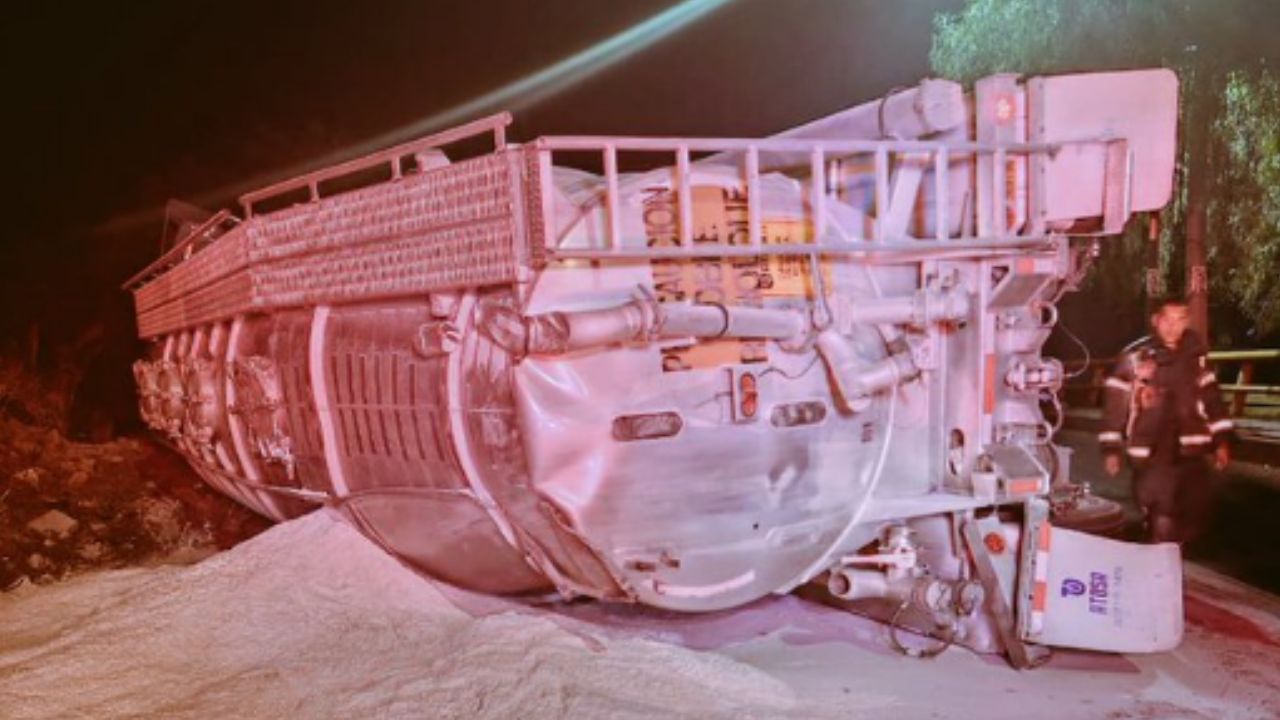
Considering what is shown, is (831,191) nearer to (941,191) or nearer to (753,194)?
(941,191)

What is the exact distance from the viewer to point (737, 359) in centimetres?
429

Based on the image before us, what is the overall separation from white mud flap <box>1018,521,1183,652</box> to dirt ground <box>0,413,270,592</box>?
5793mm

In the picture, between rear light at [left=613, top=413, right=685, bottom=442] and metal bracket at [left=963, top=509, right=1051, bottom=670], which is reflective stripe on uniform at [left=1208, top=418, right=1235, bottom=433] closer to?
metal bracket at [left=963, top=509, right=1051, bottom=670]

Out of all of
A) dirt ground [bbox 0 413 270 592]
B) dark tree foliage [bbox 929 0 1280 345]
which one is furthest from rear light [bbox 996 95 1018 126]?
dark tree foliage [bbox 929 0 1280 345]

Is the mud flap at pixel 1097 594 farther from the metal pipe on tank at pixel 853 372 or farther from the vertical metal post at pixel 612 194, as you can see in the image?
the vertical metal post at pixel 612 194

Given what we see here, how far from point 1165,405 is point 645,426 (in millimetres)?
4097

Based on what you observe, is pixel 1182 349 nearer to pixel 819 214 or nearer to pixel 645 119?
pixel 819 214

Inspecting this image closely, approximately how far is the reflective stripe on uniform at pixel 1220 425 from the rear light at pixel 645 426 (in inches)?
161

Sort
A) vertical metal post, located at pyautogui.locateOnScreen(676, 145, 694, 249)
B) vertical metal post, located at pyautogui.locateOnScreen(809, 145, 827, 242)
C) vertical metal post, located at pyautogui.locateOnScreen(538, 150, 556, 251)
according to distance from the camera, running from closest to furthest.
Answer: vertical metal post, located at pyautogui.locateOnScreen(538, 150, 556, 251) < vertical metal post, located at pyautogui.locateOnScreen(676, 145, 694, 249) < vertical metal post, located at pyautogui.locateOnScreen(809, 145, 827, 242)

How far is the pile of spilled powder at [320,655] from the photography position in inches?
147

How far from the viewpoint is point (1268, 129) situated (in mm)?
12961

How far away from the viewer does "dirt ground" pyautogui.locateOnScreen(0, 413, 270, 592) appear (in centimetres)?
654

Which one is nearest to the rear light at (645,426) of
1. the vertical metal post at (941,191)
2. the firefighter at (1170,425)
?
the vertical metal post at (941,191)

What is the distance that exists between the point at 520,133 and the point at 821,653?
20.0 meters
